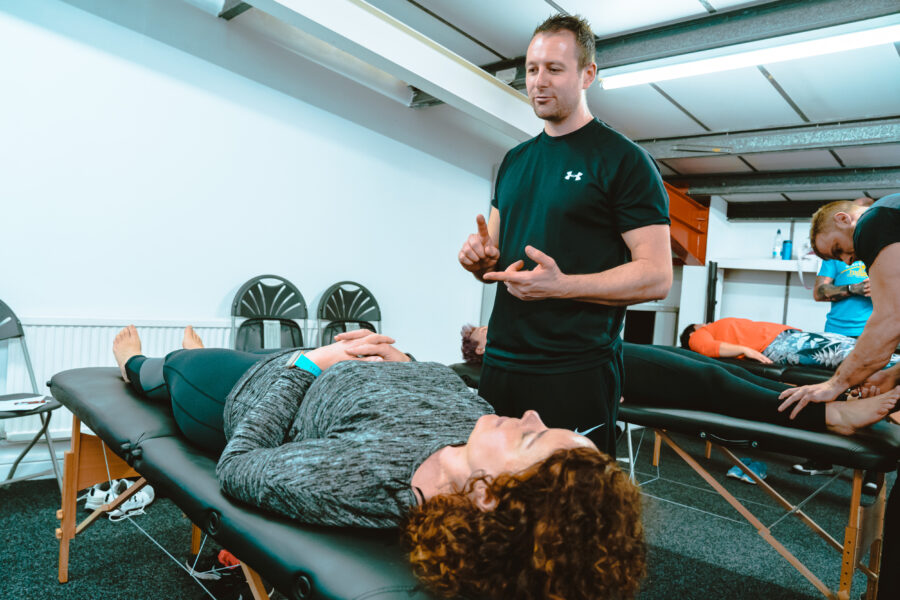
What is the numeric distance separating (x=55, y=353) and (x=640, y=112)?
409cm

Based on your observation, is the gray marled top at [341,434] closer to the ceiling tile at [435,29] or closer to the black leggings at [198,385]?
the black leggings at [198,385]

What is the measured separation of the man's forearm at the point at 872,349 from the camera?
4.66 feet

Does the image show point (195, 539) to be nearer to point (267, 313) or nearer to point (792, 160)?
point (267, 313)

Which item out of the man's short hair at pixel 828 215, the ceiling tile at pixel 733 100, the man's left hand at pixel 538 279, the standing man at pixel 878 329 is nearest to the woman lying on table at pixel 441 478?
the man's left hand at pixel 538 279

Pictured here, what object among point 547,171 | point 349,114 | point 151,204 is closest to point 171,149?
point 151,204

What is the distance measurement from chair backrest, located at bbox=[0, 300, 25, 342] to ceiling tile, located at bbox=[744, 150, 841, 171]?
219 inches

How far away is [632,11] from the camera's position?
2.90 m

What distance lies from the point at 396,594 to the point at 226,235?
9.18ft

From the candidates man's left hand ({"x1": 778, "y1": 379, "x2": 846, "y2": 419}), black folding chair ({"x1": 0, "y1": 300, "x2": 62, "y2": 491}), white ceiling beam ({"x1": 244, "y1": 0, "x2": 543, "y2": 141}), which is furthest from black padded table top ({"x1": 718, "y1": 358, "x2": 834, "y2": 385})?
black folding chair ({"x1": 0, "y1": 300, "x2": 62, "y2": 491})

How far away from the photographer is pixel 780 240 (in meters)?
6.61

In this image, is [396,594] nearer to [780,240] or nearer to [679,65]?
[679,65]

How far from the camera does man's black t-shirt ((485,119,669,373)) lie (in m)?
1.13

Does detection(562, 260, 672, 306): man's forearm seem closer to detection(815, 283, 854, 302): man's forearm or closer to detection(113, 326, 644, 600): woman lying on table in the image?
Answer: detection(113, 326, 644, 600): woman lying on table

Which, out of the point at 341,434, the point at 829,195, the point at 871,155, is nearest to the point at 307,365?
the point at 341,434
